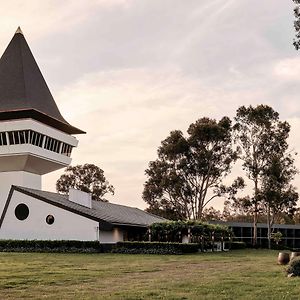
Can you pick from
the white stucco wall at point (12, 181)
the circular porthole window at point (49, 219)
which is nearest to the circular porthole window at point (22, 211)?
the circular porthole window at point (49, 219)

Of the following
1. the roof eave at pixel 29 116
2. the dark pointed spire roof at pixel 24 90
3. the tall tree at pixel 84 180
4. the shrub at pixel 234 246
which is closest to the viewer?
the roof eave at pixel 29 116

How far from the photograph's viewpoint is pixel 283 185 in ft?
187

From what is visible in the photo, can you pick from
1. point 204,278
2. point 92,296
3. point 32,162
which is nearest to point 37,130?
point 32,162

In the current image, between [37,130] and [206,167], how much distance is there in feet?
66.6

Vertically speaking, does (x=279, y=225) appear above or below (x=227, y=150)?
below

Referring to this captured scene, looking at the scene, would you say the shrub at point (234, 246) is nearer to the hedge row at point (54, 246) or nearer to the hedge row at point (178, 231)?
the hedge row at point (178, 231)

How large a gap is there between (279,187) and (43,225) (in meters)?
26.1

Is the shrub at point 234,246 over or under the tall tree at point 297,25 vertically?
under

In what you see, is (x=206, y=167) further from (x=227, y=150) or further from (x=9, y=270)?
(x=9, y=270)

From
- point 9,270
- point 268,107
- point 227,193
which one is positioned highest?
point 268,107

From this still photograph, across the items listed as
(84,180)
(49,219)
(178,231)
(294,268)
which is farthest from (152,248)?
(84,180)

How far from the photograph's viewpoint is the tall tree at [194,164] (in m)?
59.8

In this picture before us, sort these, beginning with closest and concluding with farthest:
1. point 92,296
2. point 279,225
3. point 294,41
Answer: point 92,296 < point 294,41 < point 279,225

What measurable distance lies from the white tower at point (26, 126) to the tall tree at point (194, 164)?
36.8 ft
